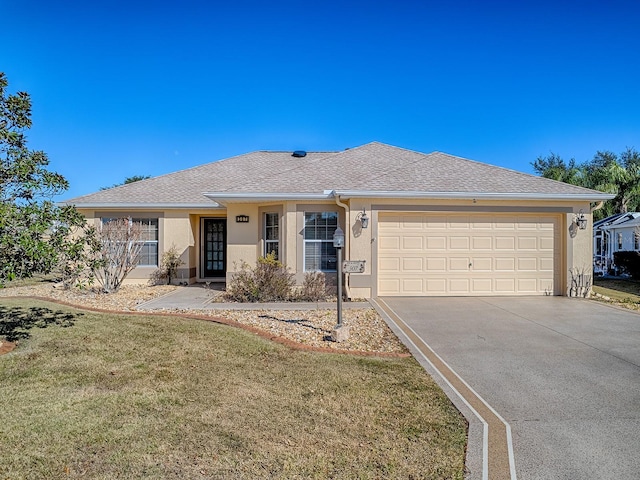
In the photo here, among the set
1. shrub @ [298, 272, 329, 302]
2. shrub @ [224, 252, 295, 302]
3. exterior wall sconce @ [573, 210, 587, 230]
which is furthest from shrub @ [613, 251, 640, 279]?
shrub @ [224, 252, 295, 302]

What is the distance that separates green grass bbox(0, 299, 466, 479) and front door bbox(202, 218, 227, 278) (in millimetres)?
8371

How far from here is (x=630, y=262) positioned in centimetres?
1631

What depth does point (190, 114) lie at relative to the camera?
18125mm

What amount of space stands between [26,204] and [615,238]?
94.8 ft

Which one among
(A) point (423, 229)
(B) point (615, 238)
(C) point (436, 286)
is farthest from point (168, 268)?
(B) point (615, 238)

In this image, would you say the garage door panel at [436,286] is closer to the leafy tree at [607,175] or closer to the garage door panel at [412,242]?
the garage door panel at [412,242]

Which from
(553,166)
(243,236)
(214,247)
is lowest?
(214,247)

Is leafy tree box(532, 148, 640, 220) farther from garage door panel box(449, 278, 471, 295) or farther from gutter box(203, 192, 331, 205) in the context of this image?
gutter box(203, 192, 331, 205)

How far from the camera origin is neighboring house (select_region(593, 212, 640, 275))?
1945 centimetres

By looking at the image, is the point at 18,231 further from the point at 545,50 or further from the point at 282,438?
the point at 545,50

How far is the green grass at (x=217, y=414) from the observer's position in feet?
8.84

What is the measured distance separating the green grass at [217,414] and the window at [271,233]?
19.0 feet

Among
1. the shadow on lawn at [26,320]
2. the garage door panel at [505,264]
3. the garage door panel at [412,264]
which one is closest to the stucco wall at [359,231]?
the garage door panel at [412,264]

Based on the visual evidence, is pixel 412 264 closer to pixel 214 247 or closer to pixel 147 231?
pixel 214 247
